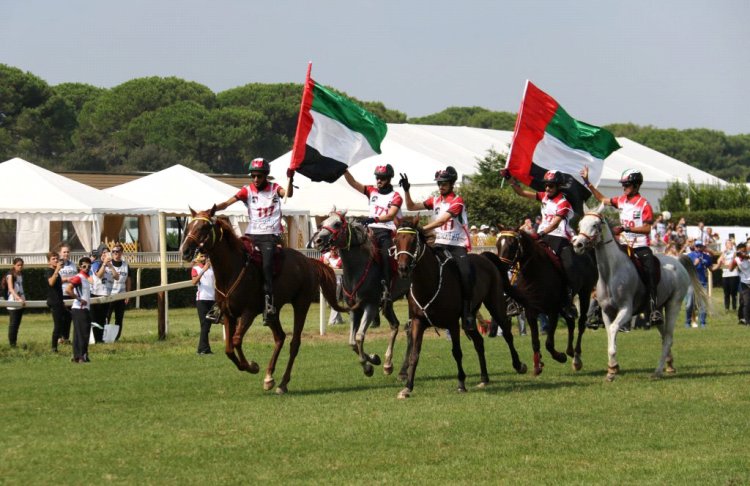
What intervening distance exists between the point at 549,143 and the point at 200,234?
25.9 ft

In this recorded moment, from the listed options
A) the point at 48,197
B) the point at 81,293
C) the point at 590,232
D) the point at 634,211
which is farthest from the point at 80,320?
the point at 48,197

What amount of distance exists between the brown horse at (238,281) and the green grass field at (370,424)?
63 centimetres

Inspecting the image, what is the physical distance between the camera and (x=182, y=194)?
4659 cm

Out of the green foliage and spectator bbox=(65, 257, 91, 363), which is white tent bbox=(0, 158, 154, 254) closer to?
the green foliage

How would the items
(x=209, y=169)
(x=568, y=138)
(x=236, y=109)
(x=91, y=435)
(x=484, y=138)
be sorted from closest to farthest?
(x=91, y=435)
(x=568, y=138)
(x=484, y=138)
(x=209, y=169)
(x=236, y=109)

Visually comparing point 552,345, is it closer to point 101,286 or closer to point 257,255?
point 257,255

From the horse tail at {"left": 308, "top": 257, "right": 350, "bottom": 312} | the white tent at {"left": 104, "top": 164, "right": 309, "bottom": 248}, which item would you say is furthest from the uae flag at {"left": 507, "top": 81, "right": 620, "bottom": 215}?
the white tent at {"left": 104, "top": 164, "right": 309, "bottom": 248}

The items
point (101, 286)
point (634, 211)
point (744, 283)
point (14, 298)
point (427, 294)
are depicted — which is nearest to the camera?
point (427, 294)

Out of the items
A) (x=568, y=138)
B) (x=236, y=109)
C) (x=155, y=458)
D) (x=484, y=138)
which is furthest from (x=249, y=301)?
(x=236, y=109)

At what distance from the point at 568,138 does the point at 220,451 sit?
11549mm

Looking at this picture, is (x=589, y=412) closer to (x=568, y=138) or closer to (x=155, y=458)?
(x=155, y=458)

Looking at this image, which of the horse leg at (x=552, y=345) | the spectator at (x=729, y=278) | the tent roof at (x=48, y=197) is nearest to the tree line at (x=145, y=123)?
the tent roof at (x=48, y=197)

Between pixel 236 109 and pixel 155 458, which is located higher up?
pixel 236 109

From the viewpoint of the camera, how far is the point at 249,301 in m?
16.3
